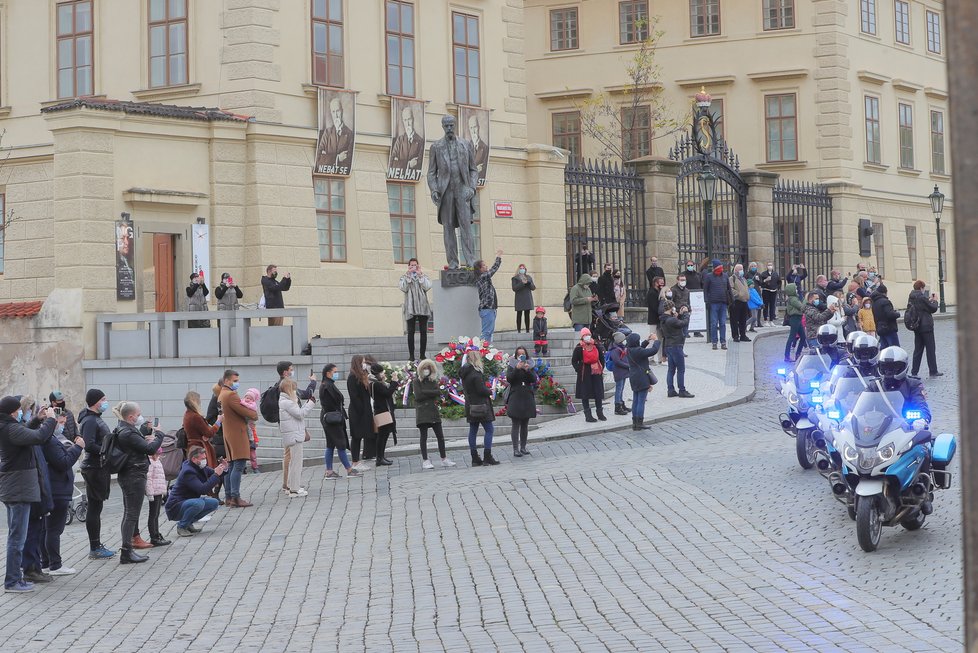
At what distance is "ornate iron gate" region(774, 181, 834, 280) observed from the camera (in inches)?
1547

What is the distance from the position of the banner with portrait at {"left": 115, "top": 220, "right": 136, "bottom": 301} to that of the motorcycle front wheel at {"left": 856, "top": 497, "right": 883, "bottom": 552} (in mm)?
17357

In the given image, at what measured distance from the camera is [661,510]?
44.7 feet

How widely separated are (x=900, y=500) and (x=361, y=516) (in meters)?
5.66

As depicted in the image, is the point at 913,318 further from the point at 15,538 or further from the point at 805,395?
the point at 15,538

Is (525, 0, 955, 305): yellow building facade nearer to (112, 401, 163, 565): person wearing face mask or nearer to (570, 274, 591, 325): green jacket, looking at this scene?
(570, 274, 591, 325): green jacket

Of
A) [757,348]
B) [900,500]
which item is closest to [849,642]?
[900,500]

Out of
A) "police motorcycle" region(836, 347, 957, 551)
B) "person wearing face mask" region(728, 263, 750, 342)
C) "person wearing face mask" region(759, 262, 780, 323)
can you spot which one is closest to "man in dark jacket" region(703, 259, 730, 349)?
"person wearing face mask" region(728, 263, 750, 342)

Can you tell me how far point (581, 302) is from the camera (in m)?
26.0

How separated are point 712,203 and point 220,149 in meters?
13.9

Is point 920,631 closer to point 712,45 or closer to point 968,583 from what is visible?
point 968,583

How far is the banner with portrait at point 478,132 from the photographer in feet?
106

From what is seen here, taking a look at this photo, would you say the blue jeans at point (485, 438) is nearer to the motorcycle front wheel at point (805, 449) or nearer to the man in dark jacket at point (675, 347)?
the motorcycle front wheel at point (805, 449)

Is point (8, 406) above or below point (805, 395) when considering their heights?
above

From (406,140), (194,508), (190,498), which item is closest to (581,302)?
(406,140)
